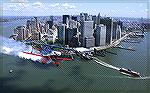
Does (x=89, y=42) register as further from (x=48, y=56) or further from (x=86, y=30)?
(x=48, y=56)

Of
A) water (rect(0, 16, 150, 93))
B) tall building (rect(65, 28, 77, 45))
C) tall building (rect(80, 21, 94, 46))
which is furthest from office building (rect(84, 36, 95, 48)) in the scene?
water (rect(0, 16, 150, 93))

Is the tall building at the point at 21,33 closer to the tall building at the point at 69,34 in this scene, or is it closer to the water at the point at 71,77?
the tall building at the point at 69,34

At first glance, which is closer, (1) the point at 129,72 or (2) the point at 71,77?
(2) the point at 71,77

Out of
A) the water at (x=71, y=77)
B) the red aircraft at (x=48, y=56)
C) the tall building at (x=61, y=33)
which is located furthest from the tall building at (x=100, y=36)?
the water at (x=71, y=77)

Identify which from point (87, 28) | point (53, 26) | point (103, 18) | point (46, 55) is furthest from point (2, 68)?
point (103, 18)

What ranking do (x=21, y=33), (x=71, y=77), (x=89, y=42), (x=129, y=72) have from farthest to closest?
(x=21, y=33) → (x=89, y=42) → (x=129, y=72) → (x=71, y=77)

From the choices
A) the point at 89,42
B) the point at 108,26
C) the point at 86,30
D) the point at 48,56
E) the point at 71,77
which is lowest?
the point at 71,77

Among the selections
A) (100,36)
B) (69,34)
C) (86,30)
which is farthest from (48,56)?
(100,36)

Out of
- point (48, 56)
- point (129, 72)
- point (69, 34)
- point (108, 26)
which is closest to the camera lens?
point (129, 72)

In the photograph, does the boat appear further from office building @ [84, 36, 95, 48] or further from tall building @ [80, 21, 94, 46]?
tall building @ [80, 21, 94, 46]
